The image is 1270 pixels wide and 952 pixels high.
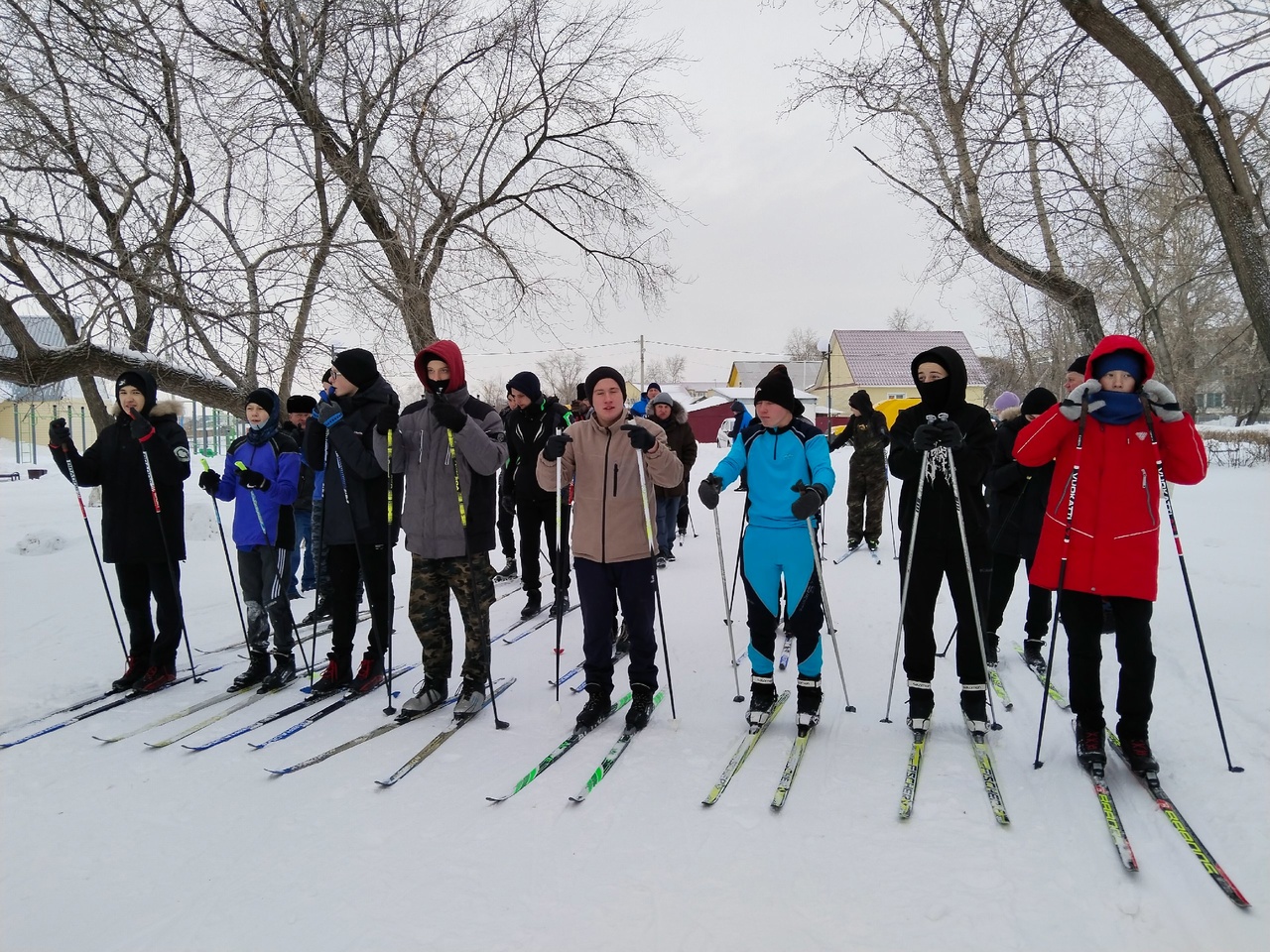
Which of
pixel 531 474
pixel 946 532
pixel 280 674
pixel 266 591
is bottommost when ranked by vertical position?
pixel 280 674

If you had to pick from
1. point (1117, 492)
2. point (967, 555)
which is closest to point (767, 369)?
point (967, 555)

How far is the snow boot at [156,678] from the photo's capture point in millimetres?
4773

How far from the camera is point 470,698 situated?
14.2 ft

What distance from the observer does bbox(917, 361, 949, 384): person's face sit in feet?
12.4

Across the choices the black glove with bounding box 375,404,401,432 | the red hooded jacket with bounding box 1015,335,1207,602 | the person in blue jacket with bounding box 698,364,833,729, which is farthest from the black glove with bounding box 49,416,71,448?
the red hooded jacket with bounding box 1015,335,1207,602

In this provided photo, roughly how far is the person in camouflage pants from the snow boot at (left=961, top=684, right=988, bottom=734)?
269 centimetres

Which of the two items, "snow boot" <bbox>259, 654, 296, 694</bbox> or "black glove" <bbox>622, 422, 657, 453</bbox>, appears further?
"snow boot" <bbox>259, 654, 296, 694</bbox>

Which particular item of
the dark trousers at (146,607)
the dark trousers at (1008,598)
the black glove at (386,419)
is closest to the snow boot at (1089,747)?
the dark trousers at (1008,598)

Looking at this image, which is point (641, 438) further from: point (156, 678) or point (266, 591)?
point (156, 678)

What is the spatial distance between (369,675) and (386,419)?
67.8 inches

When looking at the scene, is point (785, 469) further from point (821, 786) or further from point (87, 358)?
point (87, 358)

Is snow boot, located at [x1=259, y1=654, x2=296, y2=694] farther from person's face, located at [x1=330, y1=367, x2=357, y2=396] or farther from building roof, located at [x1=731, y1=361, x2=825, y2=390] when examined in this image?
building roof, located at [x1=731, y1=361, x2=825, y2=390]

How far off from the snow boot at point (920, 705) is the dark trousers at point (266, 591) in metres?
3.92

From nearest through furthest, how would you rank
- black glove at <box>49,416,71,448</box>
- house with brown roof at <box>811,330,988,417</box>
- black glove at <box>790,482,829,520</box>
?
1. black glove at <box>790,482,829,520</box>
2. black glove at <box>49,416,71,448</box>
3. house with brown roof at <box>811,330,988,417</box>
